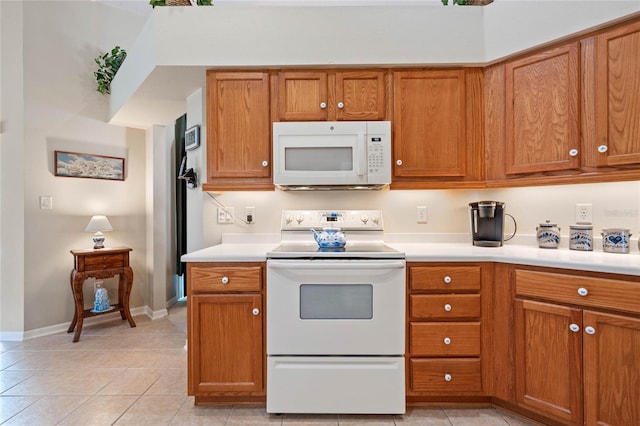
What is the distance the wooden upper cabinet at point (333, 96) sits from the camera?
83.1 inches

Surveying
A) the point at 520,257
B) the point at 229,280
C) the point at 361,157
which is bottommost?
the point at 229,280

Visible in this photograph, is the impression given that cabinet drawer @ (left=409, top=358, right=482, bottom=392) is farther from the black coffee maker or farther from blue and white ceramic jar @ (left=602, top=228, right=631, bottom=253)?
blue and white ceramic jar @ (left=602, top=228, right=631, bottom=253)

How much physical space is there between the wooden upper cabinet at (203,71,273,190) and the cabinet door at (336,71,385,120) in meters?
0.50

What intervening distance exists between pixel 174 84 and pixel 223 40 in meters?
0.60

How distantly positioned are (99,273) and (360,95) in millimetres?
2885

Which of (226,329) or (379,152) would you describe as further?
(379,152)

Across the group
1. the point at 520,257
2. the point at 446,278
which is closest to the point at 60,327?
the point at 446,278

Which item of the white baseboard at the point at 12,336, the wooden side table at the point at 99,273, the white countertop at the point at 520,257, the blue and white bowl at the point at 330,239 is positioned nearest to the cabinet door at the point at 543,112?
the white countertop at the point at 520,257

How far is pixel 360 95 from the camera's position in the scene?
6.93 feet

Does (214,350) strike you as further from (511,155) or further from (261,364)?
(511,155)

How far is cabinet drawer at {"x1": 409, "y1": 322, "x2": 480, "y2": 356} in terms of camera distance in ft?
5.83

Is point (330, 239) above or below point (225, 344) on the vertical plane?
above

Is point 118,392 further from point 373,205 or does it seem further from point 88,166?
point 88,166

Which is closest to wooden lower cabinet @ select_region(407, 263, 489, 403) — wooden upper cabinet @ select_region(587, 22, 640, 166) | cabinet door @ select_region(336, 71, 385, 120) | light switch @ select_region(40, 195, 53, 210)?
wooden upper cabinet @ select_region(587, 22, 640, 166)
